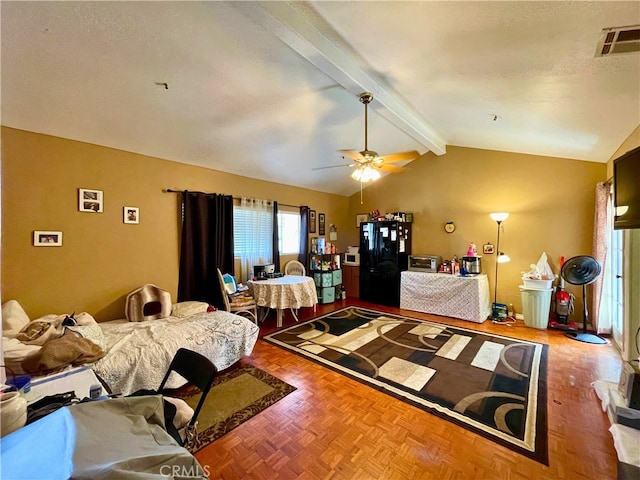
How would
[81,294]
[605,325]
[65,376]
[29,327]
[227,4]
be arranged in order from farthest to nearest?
[605,325] < [81,294] < [29,327] < [227,4] < [65,376]

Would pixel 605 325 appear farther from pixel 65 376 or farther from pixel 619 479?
pixel 65 376

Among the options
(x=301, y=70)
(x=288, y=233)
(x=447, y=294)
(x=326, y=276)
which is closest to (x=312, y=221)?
(x=288, y=233)

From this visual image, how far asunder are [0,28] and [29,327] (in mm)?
2080

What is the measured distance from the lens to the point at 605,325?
12.1ft

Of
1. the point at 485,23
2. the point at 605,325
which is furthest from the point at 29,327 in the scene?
the point at 605,325

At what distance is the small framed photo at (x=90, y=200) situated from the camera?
9.43ft

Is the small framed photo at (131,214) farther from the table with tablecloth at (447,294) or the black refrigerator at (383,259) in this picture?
the table with tablecloth at (447,294)

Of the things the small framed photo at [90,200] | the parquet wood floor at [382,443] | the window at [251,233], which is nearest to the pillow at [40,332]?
the small framed photo at [90,200]

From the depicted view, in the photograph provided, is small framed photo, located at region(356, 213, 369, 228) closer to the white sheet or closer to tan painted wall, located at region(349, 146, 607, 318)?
tan painted wall, located at region(349, 146, 607, 318)

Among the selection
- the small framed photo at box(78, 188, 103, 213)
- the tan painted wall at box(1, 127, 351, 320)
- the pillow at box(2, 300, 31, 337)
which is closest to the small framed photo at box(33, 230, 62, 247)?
the tan painted wall at box(1, 127, 351, 320)

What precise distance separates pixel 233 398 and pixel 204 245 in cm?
225

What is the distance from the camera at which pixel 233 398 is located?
232 centimetres

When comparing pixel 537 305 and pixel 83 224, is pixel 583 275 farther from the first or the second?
pixel 83 224

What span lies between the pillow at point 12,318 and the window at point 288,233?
340 centimetres
